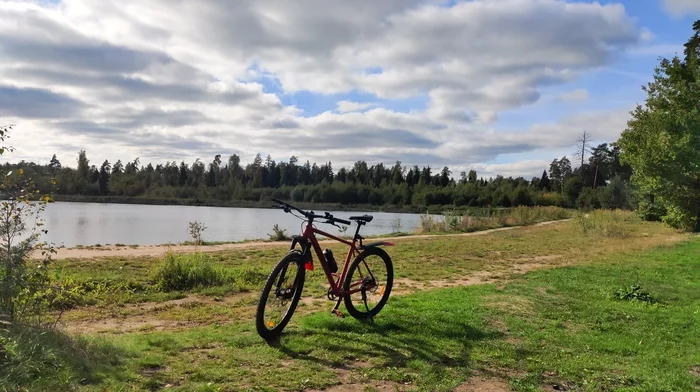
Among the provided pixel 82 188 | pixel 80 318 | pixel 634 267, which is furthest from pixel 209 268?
pixel 82 188

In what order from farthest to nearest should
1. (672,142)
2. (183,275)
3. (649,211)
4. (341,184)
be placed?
(341,184)
(649,211)
(672,142)
(183,275)

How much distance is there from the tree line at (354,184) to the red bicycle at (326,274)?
4870 cm

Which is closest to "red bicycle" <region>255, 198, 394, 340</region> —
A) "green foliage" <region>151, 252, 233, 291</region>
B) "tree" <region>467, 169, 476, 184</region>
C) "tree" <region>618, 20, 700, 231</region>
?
"green foliage" <region>151, 252, 233, 291</region>

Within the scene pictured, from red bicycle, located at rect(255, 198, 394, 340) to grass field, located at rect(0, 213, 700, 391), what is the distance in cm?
20

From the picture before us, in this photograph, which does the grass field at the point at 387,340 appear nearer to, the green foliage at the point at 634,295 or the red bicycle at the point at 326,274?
the green foliage at the point at 634,295

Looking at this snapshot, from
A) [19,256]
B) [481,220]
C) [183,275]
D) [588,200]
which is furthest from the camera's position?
[588,200]

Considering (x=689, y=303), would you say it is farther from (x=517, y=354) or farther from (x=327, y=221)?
(x=327, y=221)

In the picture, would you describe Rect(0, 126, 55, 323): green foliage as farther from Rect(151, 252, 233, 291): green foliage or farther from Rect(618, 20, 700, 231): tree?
Rect(618, 20, 700, 231): tree

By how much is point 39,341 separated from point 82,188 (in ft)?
272

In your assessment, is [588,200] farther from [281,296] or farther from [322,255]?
[281,296]

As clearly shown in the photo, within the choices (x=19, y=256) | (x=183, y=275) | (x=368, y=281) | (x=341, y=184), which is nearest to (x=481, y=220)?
(x=183, y=275)

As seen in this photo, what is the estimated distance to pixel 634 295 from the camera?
7664 mm

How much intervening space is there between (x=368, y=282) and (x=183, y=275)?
4110 millimetres

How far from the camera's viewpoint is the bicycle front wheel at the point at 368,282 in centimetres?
541
